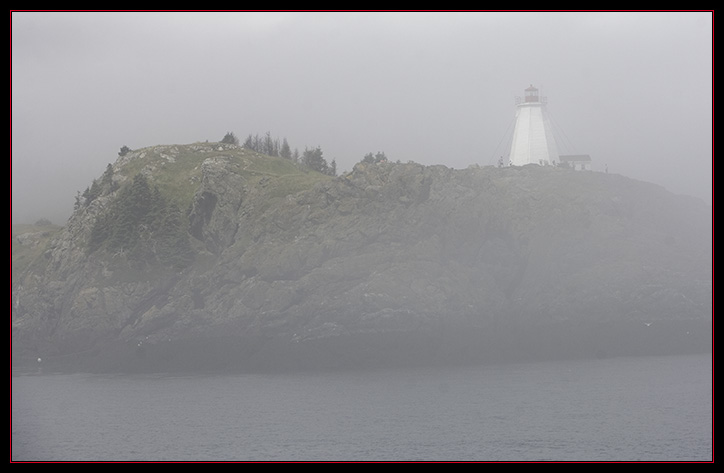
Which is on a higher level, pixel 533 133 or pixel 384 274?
pixel 533 133

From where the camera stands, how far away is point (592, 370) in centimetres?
7950

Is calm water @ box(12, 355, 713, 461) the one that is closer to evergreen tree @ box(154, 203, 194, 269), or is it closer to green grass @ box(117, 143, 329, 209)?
evergreen tree @ box(154, 203, 194, 269)

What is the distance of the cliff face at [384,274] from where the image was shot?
90625mm

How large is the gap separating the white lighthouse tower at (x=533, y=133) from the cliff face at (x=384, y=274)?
7.88m

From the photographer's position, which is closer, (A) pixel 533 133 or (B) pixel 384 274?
(B) pixel 384 274

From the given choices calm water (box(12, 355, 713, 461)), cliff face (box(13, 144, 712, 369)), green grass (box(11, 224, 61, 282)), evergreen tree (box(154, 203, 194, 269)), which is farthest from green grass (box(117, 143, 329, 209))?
calm water (box(12, 355, 713, 461))

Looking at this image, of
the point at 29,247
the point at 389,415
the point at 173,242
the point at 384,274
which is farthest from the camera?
the point at 29,247

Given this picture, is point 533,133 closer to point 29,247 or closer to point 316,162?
point 316,162

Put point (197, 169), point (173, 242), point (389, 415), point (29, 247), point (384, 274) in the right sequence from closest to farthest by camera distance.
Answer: point (389, 415)
point (384, 274)
point (173, 242)
point (197, 169)
point (29, 247)

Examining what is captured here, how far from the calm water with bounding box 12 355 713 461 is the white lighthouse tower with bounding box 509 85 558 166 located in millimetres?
43026

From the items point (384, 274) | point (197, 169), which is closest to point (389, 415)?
point (384, 274)

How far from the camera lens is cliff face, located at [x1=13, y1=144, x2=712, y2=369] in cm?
9062

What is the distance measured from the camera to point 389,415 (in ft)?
207

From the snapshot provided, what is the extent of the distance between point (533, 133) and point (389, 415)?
68.3 m
